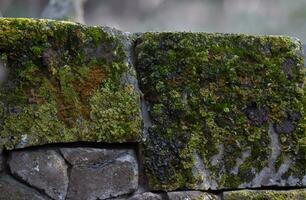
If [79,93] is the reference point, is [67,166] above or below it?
below

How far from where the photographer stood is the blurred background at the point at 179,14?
7.03 meters

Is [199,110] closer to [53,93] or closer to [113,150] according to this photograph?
[113,150]

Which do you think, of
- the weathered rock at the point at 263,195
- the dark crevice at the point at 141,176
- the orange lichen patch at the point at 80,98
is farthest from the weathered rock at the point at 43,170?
the weathered rock at the point at 263,195

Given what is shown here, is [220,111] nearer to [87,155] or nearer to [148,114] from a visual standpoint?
[148,114]

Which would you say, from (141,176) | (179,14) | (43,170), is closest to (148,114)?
(141,176)

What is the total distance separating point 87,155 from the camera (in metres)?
1.62

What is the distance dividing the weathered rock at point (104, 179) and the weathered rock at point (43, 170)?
0.03 metres

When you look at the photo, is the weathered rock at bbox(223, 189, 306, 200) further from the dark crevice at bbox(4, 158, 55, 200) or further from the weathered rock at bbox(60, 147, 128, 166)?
the dark crevice at bbox(4, 158, 55, 200)

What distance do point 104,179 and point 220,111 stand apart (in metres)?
0.40

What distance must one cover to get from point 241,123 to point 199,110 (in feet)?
0.45

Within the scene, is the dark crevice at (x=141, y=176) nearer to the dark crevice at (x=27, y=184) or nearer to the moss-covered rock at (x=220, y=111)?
the moss-covered rock at (x=220, y=111)

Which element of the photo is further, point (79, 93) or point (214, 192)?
point (214, 192)

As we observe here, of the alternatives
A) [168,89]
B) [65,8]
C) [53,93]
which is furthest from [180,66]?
[65,8]

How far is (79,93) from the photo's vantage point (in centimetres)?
163
